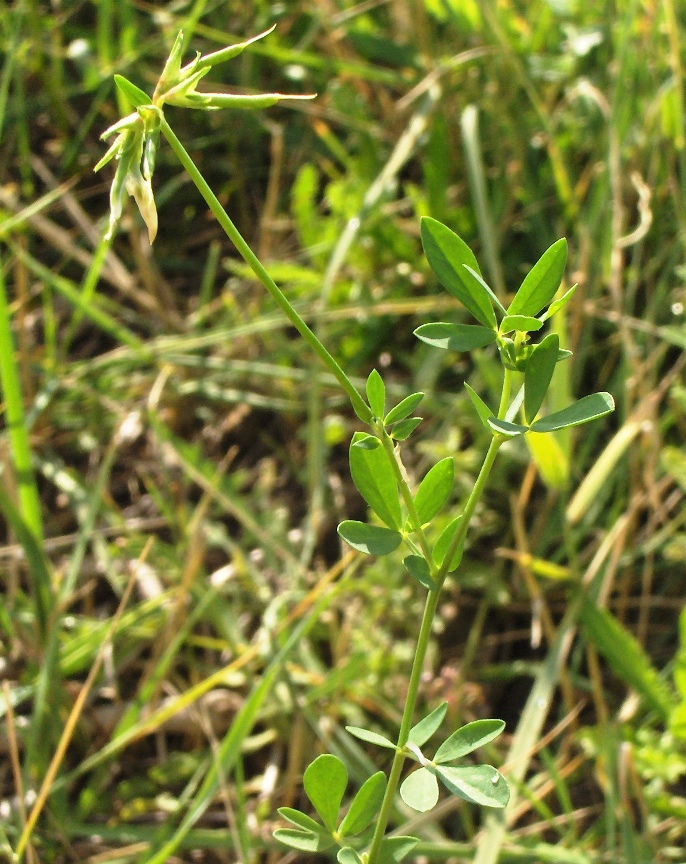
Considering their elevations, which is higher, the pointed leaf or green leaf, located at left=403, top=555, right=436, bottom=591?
green leaf, located at left=403, top=555, right=436, bottom=591

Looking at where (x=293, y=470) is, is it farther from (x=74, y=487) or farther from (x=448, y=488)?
(x=448, y=488)

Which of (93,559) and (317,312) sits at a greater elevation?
(317,312)

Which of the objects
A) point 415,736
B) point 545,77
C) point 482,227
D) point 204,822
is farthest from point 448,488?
point 545,77

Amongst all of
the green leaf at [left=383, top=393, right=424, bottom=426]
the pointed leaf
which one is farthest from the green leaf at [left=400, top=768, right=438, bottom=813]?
the green leaf at [left=383, top=393, right=424, bottom=426]

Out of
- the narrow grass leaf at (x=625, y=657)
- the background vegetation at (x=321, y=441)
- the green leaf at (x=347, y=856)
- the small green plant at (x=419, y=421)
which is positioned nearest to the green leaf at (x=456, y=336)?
the small green plant at (x=419, y=421)

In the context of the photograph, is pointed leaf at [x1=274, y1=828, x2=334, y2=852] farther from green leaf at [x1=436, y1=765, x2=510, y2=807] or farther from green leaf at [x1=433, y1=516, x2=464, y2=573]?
green leaf at [x1=433, y1=516, x2=464, y2=573]

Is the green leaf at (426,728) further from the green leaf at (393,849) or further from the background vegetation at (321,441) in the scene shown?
the background vegetation at (321,441)
